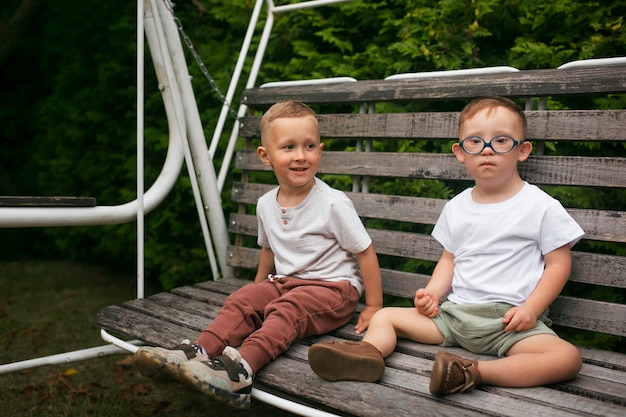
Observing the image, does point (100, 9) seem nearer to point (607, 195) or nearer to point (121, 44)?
point (121, 44)

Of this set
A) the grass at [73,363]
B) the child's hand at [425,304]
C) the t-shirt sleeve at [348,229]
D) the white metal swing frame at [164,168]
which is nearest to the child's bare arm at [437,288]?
the child's hand at [425,304]

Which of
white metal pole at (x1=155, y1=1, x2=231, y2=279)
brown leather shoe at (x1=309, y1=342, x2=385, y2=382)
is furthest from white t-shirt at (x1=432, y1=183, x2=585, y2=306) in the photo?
white metal pole at (x1=155, y1=1, x2=231, y2=279)

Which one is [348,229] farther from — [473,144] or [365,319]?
[473,144]

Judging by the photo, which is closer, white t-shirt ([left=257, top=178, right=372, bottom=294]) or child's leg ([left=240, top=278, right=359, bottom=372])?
child's leg ([left=240, top=278, right=359, bottom=372])

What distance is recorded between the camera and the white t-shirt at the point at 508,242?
1.89 meters

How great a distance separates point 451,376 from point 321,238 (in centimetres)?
84

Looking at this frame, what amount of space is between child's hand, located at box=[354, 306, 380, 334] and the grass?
23.2 inches

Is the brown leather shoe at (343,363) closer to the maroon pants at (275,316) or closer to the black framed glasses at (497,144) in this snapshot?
the maroon pants at (275,316)

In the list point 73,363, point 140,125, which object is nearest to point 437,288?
point 140,125

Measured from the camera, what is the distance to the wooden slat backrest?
203 centimetres

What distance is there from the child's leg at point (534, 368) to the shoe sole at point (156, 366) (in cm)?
82

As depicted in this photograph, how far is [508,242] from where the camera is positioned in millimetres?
1936

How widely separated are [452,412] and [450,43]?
186 cm

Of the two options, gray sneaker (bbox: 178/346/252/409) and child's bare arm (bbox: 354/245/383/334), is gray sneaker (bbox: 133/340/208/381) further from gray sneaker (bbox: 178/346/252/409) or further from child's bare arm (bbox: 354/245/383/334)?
child's bare arm (bbox: 354/245/383/334)
